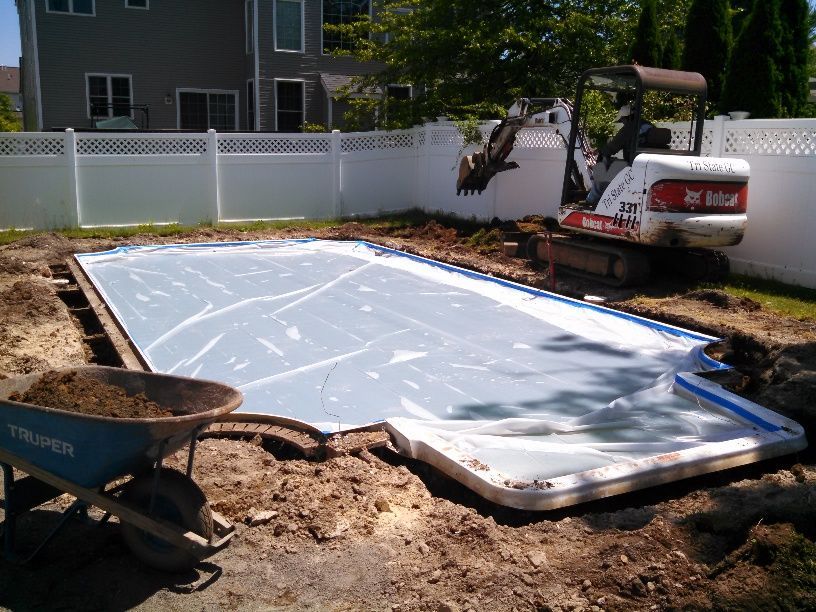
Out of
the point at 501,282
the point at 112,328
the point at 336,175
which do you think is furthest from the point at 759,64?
the point at 112,328

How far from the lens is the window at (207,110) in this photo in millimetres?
22281

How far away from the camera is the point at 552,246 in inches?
440

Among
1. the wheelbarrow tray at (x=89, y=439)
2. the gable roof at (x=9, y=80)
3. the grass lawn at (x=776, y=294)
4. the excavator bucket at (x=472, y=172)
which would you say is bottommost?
the grass lawn at (x=776, y=294)

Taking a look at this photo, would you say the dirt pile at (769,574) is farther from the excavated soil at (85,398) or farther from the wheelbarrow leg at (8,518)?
the wheelbarrow leg at (8,518)

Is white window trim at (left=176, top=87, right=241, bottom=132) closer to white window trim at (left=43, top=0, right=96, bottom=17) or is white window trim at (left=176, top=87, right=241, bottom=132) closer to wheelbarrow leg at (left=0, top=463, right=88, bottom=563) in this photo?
white window trim at (left=43, top=0, right=96, bottom=17)

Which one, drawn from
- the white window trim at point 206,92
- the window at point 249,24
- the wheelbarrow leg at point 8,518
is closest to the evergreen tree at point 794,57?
the wheelbarrow leg at point 8,518

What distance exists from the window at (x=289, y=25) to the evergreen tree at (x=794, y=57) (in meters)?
13.6

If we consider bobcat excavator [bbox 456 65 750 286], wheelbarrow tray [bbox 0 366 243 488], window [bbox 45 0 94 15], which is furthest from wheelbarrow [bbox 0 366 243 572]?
window [bbox 45 0 94 15]

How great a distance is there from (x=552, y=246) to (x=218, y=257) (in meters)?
5.02

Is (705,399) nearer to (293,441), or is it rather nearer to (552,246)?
(293,441)

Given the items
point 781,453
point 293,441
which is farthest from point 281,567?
point 781,453

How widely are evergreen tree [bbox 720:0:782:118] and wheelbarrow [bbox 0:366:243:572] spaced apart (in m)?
10.7

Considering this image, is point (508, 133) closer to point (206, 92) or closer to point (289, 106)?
point (289, 106)

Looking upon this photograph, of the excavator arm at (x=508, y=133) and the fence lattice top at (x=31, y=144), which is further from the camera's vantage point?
the fence lattice top at (x=31, y=144)
